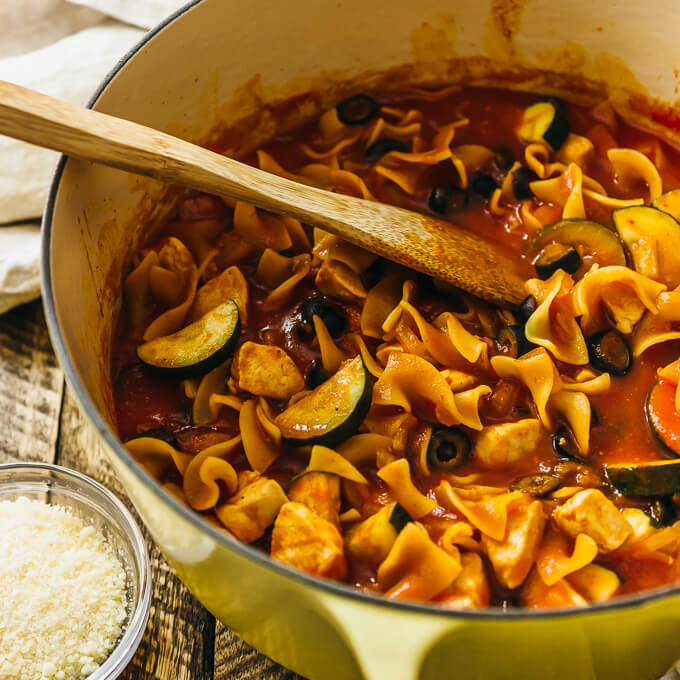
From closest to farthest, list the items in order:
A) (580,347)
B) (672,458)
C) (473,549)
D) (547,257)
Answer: (473,549), (672,458), (580,347), (547,257)

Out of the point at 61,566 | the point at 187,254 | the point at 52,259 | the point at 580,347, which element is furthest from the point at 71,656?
the point at 580,347

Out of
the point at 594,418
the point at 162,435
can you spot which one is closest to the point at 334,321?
the point at 162,435

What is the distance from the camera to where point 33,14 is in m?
4.97

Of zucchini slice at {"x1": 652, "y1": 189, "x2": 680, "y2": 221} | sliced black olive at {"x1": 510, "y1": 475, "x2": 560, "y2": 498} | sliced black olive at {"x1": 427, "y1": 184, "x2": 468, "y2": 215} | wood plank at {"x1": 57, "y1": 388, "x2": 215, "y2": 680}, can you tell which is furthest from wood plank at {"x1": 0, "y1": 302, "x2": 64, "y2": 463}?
zucchini slice at {"x1": 652, "y1": 189, "x2": 680, "y2": 221}

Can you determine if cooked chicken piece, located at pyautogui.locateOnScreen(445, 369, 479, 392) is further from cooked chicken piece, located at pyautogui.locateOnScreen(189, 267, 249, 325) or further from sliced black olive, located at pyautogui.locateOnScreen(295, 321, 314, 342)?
cooked chicken piece, located at pyautogui.locateOnScreen(189, 267, 249, 325)

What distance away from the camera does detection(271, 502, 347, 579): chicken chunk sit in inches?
112

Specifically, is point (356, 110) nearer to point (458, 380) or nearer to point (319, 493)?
point (458, 380)

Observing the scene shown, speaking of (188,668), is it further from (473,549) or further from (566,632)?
(566,632)

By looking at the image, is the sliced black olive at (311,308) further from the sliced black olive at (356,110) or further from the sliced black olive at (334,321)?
the sliced black olive at (356,110)

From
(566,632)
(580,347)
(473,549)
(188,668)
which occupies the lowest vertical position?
(188,668)

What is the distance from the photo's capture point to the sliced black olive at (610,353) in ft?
11.5

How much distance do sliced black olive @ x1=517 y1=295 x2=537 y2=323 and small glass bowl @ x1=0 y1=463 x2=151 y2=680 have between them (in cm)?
166

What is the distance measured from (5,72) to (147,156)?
193cm

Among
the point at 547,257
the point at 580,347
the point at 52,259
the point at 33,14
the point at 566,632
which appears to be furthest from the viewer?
the point at 33,14
